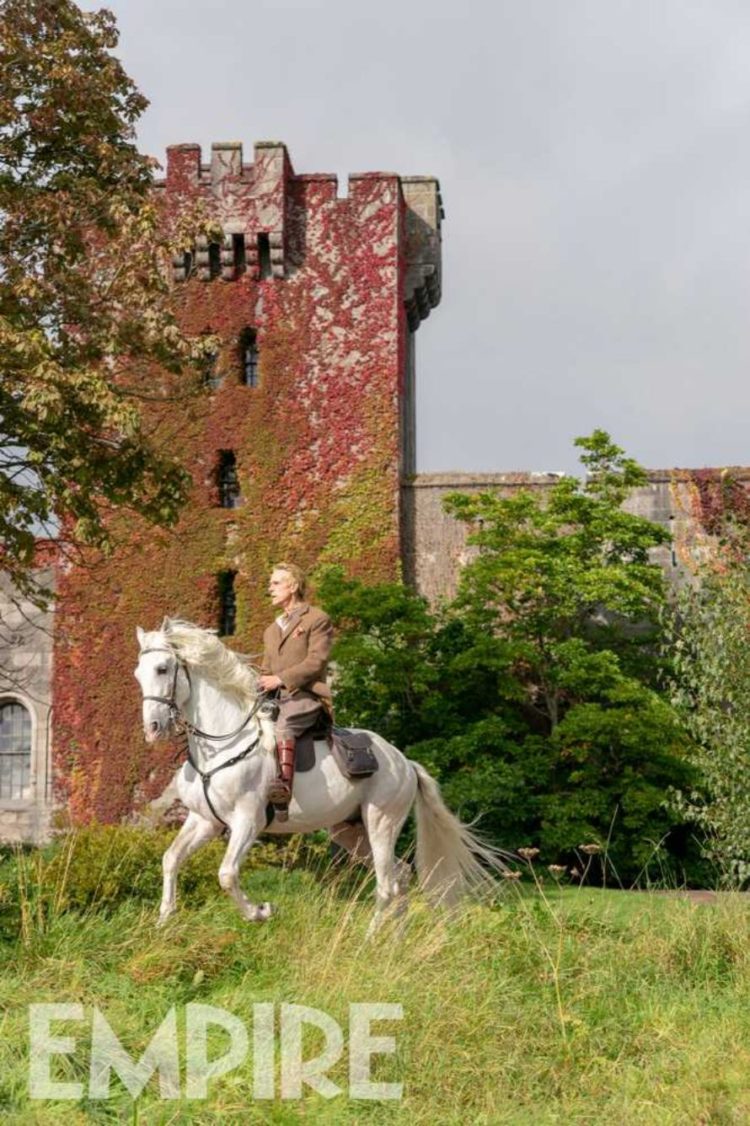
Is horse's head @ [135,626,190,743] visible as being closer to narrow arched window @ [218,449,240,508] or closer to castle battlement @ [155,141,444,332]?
narrow arched window @ [218,449,240,508]

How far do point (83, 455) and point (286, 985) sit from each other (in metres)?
7.80

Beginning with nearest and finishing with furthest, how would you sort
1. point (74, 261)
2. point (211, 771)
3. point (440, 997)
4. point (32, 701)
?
1. point (440, 997)
2. point (211, 771)
3. point (74, 261)
4. point (32, 701)

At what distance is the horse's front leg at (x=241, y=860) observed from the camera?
10.3 meters

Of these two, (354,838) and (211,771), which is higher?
(211,771)

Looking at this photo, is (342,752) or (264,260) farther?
(264,260)

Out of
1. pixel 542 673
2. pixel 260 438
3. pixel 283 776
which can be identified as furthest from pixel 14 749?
pixel 283 776

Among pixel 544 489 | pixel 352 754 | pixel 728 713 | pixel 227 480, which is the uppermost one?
pixel 227 480

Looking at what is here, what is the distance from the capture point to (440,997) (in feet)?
28.5

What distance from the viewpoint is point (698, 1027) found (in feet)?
30.0

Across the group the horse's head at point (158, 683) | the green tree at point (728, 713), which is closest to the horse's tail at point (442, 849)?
the horse's head at point (158, 683)

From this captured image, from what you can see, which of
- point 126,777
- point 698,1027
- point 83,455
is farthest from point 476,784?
point 698,1027

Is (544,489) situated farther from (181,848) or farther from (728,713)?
(181,848)

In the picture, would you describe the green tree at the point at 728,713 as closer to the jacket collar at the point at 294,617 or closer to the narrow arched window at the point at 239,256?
the jacket collar at the point at 294,617

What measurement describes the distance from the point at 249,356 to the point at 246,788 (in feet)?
55.5
